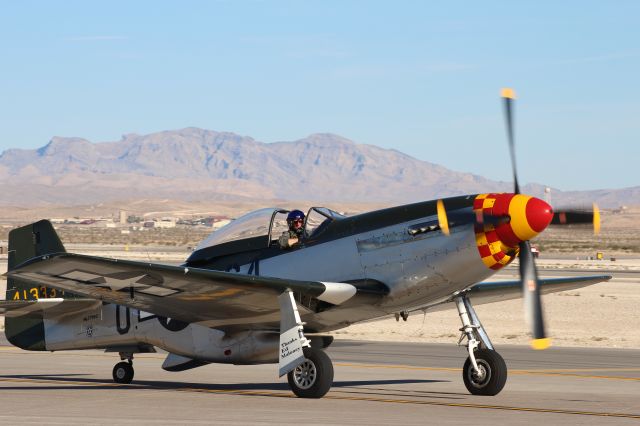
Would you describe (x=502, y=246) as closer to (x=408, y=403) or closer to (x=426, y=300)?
(x=426, y=300)

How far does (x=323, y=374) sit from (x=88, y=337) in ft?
14.6

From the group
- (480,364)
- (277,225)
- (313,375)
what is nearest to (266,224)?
(277,225)

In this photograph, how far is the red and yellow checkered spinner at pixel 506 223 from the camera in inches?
531

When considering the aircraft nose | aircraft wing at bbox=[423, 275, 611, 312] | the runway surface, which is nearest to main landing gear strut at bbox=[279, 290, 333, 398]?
the runway surface

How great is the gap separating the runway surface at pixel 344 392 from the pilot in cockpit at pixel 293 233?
2076mm

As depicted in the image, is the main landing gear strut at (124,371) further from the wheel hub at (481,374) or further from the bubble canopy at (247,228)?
the wheel hub at (481,374)

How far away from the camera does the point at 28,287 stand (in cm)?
1702

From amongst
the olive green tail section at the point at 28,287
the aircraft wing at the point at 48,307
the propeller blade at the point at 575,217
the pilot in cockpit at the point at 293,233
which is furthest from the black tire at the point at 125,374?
the propeller blade at the point at 575,217

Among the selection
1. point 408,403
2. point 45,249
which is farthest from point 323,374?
point 45,249

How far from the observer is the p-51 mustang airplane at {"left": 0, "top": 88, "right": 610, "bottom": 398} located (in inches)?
536

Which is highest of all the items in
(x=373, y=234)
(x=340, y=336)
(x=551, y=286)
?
(x=373, y=234)

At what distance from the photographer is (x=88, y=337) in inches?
651

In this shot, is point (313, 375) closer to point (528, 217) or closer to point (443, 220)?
point (443, 220)

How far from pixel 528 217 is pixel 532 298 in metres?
1.24
